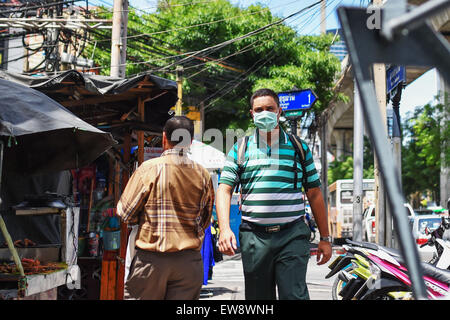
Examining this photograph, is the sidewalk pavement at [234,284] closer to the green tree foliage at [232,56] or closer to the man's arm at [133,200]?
the man's arm at [133,200]

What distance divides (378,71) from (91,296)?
20.6 feet

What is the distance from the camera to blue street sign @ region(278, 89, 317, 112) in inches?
377

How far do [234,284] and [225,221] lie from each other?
19.3ft

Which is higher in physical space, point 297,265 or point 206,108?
point 206,108

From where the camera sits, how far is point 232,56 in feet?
59.1

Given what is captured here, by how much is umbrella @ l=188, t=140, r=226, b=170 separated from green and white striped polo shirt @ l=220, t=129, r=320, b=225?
26.8 feet

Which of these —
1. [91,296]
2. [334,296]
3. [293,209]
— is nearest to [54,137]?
[91,296]

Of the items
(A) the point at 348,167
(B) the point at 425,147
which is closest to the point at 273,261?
(B) the point at 425,147

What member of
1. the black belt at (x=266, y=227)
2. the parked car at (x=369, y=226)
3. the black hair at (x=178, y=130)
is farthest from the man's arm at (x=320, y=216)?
the parked car at (x=369, y=226)

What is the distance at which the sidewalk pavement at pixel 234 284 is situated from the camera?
7.32 metres

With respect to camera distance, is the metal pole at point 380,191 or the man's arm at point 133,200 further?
the metal pole at point 380,191

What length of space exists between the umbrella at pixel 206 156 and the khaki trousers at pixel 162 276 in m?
8.34

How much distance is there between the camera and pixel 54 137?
5457mm
